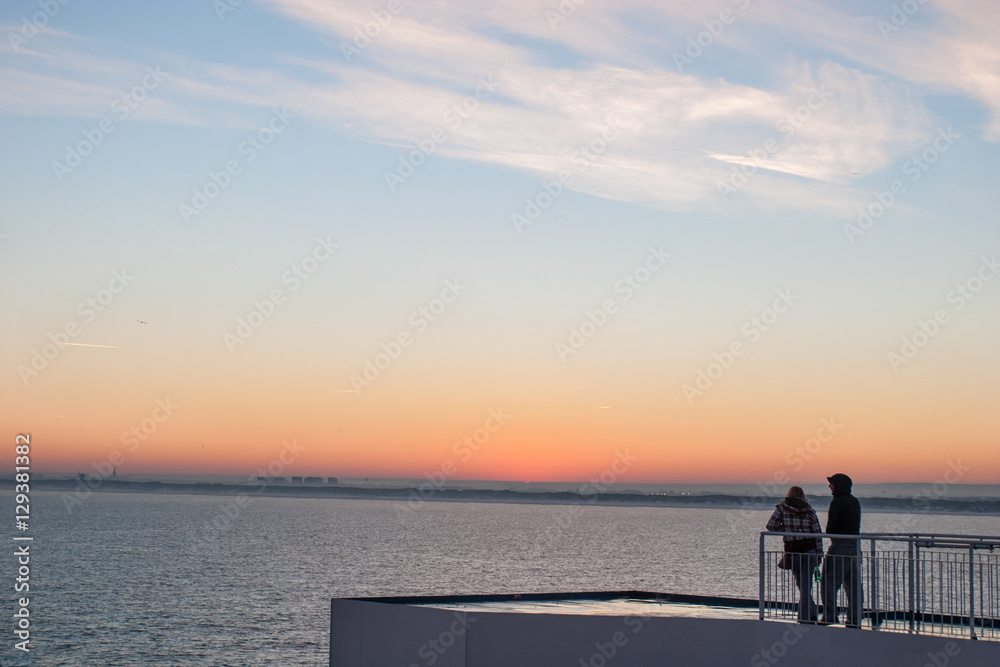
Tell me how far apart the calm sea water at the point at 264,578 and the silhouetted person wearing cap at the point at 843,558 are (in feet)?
101

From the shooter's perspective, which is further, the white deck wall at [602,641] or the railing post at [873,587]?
the white deck wall at [602,641]

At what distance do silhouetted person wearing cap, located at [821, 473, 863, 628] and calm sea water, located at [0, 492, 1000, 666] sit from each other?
30.8m

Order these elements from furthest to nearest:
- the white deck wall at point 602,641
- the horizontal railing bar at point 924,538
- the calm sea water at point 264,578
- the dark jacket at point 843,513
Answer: the calm sea water at point 264,578, the dark jacket at point 843,513, the white deck wall at point 602,641, the horizontal railing bar at point 924,538

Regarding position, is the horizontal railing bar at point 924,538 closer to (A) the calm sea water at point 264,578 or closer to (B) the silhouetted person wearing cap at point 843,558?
(B) the silhouetted person wearing cap at point 843,558

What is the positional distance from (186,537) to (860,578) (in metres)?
122

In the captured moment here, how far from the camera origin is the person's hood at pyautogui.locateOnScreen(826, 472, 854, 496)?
12930 millimetres

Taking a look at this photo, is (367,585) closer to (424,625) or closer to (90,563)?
(90,563)

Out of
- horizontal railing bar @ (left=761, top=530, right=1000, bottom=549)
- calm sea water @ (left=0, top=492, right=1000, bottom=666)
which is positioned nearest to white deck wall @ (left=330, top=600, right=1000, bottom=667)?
horizontal railing bar @ (left=761, top=530, right=1000, bottom=549)

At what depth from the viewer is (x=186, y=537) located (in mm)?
124750

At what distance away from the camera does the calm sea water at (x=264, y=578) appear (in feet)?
147

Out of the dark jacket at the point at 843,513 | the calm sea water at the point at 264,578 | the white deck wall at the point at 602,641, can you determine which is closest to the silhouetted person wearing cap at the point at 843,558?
the dark jacket at the point at 843,513

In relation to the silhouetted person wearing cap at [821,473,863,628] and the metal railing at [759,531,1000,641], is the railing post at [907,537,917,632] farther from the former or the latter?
the silhouetted person wearing cap at [821,473,863,628]

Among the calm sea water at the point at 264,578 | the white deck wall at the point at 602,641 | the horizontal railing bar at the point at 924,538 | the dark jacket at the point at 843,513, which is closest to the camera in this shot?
the horizontal railing bar at the point at 924,538

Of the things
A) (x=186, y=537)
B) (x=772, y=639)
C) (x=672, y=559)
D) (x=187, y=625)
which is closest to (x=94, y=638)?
(x=187, y=625)
